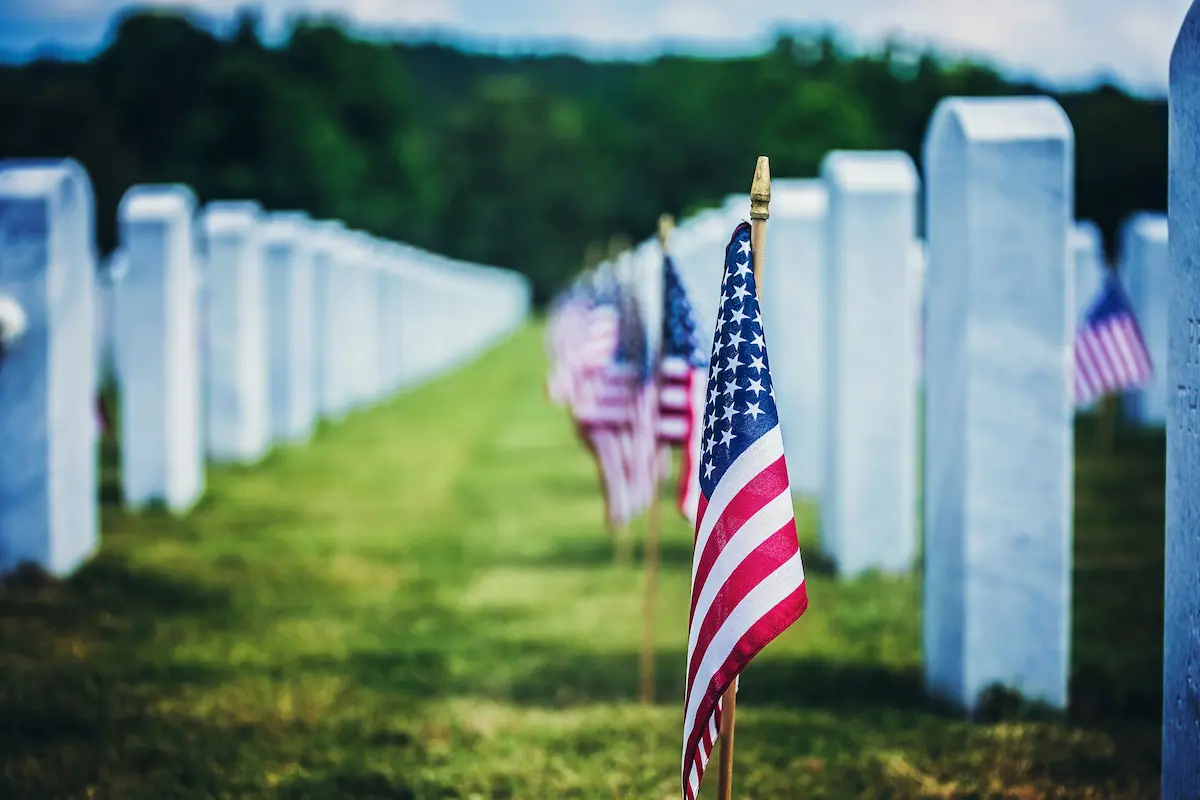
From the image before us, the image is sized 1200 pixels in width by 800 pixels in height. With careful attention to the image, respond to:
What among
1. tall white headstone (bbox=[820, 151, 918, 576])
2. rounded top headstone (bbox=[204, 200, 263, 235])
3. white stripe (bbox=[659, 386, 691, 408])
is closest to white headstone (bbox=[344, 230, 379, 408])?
rounded top headstone (bbox=[204, 200, 263, 235])

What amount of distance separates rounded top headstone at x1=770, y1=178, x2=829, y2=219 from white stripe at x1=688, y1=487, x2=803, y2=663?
8.12 metres

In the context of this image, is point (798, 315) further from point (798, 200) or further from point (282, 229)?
point (282, 229)

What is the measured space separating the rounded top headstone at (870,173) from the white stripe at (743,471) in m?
5.58

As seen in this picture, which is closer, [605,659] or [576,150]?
[605,659]

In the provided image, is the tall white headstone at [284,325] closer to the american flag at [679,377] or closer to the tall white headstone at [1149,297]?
the tall white headstone at [1149,297]

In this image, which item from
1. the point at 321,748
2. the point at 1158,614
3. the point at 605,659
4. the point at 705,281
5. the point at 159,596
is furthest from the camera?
the point at 705,281

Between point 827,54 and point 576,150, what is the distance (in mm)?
24437

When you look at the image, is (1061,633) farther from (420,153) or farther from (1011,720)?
(420,153)


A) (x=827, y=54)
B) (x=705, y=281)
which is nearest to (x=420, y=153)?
(x=827, y=54)

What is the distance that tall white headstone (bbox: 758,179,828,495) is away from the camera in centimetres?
1290

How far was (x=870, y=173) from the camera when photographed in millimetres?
10234

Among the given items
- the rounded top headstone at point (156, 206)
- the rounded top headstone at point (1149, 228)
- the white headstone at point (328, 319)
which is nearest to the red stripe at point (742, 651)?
the rounded top headstone at point (156, 206)

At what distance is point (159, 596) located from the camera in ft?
31.7

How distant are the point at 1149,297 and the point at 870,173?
11202mm
